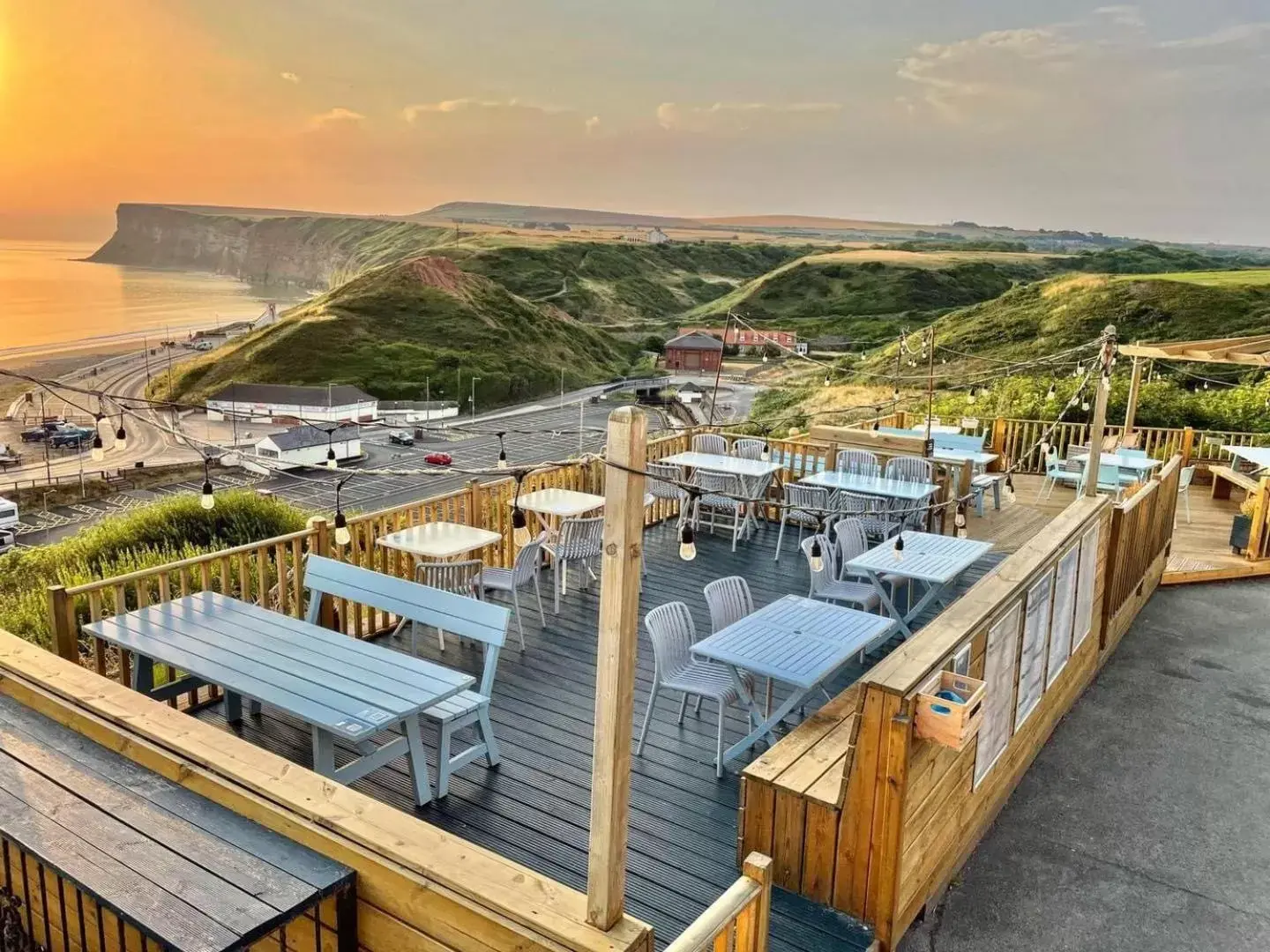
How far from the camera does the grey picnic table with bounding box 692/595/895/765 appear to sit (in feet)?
12.8

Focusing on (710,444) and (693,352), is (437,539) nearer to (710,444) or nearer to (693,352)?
(710,444)

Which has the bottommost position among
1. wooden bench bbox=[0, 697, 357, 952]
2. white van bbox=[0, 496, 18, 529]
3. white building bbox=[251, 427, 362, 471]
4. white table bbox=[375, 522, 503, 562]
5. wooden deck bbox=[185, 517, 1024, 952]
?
white van bbox=[0, 496, 18, 529]

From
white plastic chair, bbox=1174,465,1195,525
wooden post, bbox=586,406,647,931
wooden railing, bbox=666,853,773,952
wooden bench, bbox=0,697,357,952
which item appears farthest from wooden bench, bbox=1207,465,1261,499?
wooden bench, bbox=0,697,357,952

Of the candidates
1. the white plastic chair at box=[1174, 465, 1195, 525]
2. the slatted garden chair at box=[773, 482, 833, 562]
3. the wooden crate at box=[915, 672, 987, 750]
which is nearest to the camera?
the wooden crate at box=[915, 672, 987, 750]

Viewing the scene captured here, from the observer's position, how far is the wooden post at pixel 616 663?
76.4 inches

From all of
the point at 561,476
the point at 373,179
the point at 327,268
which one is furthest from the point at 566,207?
the point at 561,476

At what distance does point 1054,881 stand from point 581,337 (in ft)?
264

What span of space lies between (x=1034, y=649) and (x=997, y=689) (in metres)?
0.67

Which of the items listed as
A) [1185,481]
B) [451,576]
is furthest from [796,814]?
[1185,481]

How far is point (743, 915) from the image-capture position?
7.91 feet

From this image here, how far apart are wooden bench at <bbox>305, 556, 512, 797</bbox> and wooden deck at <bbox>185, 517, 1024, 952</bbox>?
14 cm

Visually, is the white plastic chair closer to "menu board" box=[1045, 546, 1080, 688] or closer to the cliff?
"menu board" box=[1045, 546, 1080, 688]

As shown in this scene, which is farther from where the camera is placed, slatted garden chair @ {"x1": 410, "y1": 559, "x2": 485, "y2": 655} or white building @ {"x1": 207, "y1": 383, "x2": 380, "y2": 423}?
white building @ {"x1": 207, "y1": 383, "x2": 380, "y2": 423}

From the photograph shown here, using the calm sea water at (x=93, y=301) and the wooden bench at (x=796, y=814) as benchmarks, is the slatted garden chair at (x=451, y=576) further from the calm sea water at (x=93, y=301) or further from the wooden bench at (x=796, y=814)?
the calm sea water at (x=93, y=301)
